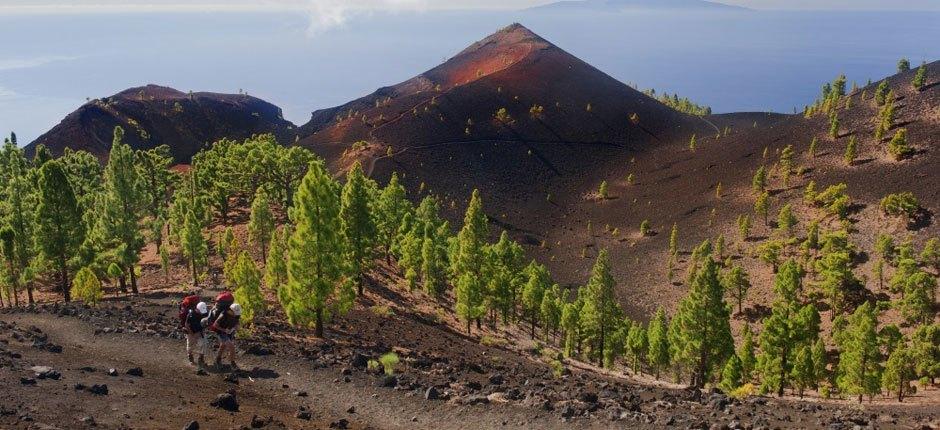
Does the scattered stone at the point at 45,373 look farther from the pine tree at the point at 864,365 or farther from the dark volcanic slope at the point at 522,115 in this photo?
the dark volcanic slope at the point at 522,115

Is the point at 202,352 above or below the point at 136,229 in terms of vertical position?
below

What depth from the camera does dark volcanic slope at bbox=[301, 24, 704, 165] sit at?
142 metres

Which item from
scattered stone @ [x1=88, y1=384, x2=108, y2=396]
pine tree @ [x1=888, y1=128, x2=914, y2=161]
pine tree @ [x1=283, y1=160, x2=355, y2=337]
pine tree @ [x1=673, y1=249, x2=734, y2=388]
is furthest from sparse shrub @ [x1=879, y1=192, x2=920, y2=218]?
scattered stone @ [x1=88, y1=384, x2=108, y2=396]

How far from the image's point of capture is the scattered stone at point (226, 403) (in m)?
17.7

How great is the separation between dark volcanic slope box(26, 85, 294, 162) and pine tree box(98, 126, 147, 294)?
4161 inches

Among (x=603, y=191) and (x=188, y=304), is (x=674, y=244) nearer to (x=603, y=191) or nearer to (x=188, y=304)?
(x=603, y=191)

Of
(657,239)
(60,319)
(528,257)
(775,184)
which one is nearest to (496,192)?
(528,257)

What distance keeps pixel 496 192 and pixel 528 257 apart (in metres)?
24.8

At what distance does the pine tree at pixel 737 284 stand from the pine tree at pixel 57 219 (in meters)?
71.0

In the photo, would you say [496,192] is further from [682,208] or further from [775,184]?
[775,184]

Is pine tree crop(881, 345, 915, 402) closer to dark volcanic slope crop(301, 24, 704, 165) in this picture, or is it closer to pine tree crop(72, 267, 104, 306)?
pine tree crop(72, 267, 104, 306)

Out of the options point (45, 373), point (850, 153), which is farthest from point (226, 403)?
point (850, 153)

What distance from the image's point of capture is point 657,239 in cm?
10512

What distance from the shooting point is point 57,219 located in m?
41.7
